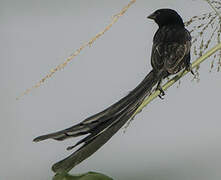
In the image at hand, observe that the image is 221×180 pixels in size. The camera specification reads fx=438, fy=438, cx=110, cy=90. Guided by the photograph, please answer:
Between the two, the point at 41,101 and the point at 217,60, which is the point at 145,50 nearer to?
the point at 217,60

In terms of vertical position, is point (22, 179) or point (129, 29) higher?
point (129, 29)

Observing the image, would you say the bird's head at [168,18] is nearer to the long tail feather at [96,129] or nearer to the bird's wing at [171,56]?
the bird's wing at [171,56]

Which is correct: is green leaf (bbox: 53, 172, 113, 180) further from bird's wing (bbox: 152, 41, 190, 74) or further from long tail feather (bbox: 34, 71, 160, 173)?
bird's wing (bbox: 152, 41, 190, 74)

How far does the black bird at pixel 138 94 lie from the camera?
0.72 meters

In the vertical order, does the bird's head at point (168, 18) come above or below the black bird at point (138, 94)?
above

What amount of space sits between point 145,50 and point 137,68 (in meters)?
0.04

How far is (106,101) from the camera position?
0.96 meters

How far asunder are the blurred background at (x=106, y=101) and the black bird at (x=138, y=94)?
9 centimetres

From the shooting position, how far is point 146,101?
803 mm

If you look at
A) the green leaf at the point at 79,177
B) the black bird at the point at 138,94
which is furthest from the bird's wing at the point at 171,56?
the green leaf at the point at 79,177

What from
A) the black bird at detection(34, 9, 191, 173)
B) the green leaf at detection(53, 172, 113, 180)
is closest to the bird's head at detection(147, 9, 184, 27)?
the black bird at detection(34, 9, 191, 173)

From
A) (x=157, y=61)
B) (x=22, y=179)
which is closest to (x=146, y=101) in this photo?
(x=157, y=61)

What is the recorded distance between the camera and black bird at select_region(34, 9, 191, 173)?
72 cm

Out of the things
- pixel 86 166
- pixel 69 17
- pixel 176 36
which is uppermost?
pixel 69 17
